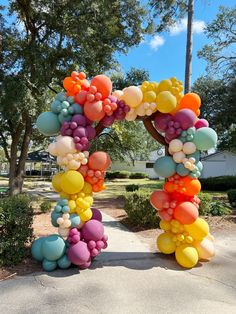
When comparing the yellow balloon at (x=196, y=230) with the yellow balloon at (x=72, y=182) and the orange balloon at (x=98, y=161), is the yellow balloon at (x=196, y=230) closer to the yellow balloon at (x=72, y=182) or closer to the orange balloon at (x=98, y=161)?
the orange balloon at (x=98, y=161)

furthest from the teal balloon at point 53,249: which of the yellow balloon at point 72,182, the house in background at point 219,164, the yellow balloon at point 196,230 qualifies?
the house in background at point 219,164

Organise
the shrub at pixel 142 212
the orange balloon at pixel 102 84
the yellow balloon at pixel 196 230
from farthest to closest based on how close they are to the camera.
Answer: the shrub at pixel 142 212
the yellow balloon at pixel 196 230
the orange balloon at pixel 102 84

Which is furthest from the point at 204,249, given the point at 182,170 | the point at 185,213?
the point at 182,170

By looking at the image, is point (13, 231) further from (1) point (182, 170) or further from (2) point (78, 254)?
(1) point (182, 170)

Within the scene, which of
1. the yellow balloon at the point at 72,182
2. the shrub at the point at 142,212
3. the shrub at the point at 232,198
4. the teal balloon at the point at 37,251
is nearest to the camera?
the yellow balloon at the point at 72,182

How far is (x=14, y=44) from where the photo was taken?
44.7ft

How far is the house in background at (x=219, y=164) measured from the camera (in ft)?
120

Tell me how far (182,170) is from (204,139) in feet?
2.17

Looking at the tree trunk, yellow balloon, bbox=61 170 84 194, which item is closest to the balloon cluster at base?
yellow balloon, bbox=61 170 84 194

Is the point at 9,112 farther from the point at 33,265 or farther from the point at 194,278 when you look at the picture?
the point at 194,278

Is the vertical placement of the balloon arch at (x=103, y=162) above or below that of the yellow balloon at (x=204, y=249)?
above

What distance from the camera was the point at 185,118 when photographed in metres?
6.11

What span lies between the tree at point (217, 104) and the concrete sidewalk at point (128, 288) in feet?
60.0

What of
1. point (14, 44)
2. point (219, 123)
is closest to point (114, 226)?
point (14, 44)
